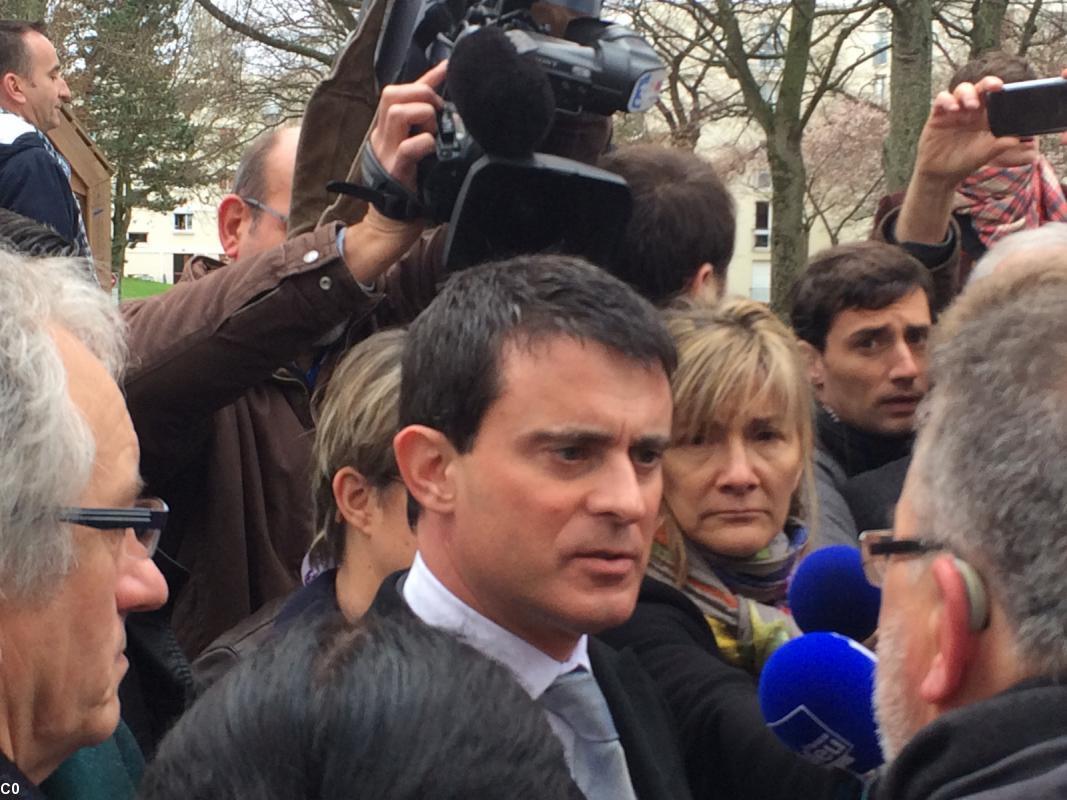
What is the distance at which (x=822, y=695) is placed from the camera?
1.63 m

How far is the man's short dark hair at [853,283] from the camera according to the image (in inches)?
119

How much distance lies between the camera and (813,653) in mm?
1625

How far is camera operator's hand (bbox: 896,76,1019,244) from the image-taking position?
9.68ft

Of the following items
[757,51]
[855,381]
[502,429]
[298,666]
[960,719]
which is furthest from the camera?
[757,51]

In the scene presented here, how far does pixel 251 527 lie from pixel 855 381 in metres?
1.33

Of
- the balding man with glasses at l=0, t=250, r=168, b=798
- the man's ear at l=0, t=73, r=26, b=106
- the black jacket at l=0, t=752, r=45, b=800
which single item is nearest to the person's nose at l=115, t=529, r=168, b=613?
the balding man with glasses at l=0, t=250, r=168, b=798

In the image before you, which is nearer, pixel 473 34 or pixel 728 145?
pixel 473 34

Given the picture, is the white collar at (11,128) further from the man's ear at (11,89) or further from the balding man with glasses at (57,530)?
the balding man with glasses at (57,530)

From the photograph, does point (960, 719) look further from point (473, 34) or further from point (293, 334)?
point (293, 334)

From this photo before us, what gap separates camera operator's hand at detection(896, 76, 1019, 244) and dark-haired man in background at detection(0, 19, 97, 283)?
2.03 meters

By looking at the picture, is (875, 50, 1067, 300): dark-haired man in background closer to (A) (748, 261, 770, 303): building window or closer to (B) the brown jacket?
(B) the brown jacket

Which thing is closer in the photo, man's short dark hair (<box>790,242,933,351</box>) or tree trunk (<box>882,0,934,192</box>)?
man's short dark hair (<box>790,242,933,351</box>)

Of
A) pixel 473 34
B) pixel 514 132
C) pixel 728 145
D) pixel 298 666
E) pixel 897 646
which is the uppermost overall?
pixel 473 34

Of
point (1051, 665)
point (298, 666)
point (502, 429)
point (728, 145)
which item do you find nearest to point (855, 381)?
point (502, 429)
